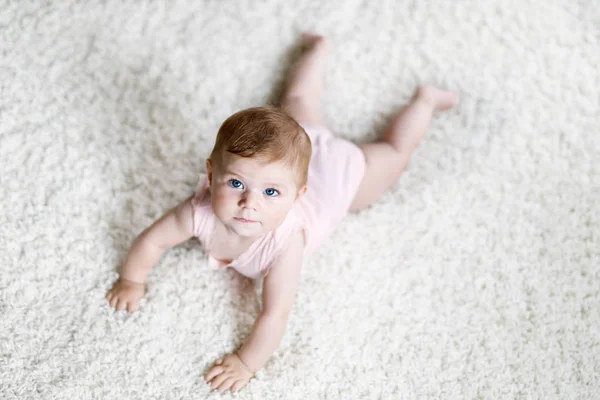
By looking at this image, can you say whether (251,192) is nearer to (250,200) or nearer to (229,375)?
(250,200)

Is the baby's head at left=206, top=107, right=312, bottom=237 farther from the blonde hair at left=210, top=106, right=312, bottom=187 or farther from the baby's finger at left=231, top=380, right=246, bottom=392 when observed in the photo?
the baby's finger at left=231, top=380, right=246, bottom=392

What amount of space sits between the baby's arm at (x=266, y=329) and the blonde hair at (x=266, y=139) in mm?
182

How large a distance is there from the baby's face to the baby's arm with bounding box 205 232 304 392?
12 centimetres

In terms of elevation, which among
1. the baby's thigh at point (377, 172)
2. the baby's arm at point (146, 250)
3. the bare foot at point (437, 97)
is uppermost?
the bare foot at point (437, 97)

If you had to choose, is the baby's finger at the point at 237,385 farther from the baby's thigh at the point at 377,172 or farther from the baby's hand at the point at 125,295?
the baby's thigh at the point at 377,172

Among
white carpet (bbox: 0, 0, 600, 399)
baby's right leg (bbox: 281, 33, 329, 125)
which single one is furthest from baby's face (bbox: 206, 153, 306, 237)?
baby's right leg (bbox: 281, 33, 329, 125)

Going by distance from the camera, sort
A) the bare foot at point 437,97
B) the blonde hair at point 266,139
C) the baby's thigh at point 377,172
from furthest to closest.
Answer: the bare foot at point 437,97 < the baby's thigh at point 377,172 < the blonde hair at point 266,139

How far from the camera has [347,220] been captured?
140 centimetres

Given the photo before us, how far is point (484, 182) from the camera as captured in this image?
146 centimetres

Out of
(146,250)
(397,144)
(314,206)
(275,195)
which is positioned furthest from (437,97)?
(146,250)

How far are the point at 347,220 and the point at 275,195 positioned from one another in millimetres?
365

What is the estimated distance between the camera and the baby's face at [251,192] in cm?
103

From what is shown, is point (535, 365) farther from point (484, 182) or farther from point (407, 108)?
point (407, 108)

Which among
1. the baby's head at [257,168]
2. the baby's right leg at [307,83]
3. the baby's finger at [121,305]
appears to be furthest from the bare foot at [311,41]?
the baby's finger at [121,305]
